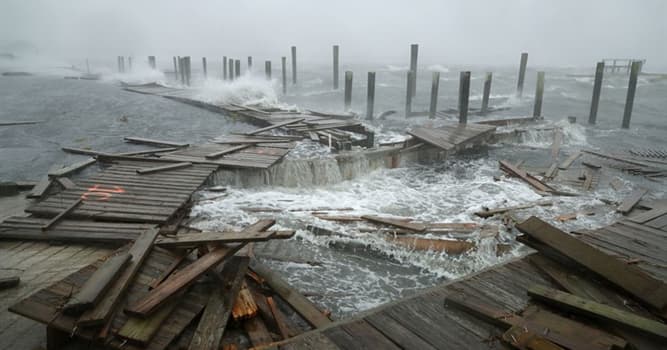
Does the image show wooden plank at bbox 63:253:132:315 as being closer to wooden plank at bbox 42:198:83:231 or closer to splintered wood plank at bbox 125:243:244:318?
splintered wood plank at bbox 125:243:244:318

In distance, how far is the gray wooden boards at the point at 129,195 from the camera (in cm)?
738

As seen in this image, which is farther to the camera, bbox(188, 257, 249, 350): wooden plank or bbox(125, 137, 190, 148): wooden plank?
bbox(125, 137, 190, 148): wooden plank

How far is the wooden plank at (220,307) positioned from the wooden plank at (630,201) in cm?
954

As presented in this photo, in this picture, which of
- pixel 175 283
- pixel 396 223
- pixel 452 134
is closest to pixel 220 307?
pixel 175 283

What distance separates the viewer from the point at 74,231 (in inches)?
266

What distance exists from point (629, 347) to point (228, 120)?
18716mm

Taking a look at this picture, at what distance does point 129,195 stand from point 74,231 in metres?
1.73

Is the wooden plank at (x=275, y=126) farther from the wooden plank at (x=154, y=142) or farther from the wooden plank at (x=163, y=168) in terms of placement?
the wooden plank at (x=163, y=168)

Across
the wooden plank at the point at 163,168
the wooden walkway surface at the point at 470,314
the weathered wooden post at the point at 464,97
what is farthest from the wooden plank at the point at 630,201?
the wooden plank at the point at 163,168

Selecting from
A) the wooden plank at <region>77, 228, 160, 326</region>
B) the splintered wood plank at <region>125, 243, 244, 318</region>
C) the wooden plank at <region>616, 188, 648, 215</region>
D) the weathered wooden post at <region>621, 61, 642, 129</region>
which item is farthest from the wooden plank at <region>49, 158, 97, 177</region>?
the weathered wooden post at <region>621, 61, 642, 129</region>

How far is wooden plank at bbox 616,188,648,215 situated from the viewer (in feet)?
32.2

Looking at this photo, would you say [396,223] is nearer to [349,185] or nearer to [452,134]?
[349,185]

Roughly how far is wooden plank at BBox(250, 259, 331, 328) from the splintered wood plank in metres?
0.55

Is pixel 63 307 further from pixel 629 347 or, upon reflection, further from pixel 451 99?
pixel 451 99
